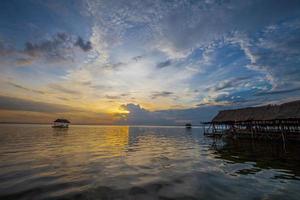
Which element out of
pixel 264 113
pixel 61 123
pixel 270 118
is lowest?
pixel 270 118

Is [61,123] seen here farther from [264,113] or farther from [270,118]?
[270,118]

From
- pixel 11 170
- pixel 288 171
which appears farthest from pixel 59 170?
pixel 288 171

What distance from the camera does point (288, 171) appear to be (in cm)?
1343

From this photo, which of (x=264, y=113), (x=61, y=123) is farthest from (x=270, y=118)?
(x=61, y=123)

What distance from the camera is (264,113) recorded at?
34.9 metres

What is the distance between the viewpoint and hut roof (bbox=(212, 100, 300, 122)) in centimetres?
2842

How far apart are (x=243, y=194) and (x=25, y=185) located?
1099cm

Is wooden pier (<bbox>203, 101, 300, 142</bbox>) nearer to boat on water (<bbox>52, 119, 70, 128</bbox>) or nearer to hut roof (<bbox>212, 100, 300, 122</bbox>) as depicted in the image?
hut roof (<bbox>212, 100, 300, 122</bbox>)

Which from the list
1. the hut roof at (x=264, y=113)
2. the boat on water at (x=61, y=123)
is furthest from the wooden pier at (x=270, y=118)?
the boat on water at (x=61, y=123)

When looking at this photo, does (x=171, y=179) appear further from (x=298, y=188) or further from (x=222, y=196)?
(x=298, y=188)

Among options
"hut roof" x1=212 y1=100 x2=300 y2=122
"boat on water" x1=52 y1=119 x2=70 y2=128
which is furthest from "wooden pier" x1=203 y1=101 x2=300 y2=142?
"boat on water" x1=52 y1=119 x2=70 y2=128

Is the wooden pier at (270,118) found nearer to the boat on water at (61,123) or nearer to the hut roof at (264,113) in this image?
the hut roof at (264,113)

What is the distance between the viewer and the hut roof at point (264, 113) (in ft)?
93.2

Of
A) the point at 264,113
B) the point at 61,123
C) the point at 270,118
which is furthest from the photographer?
the point at 61,123
